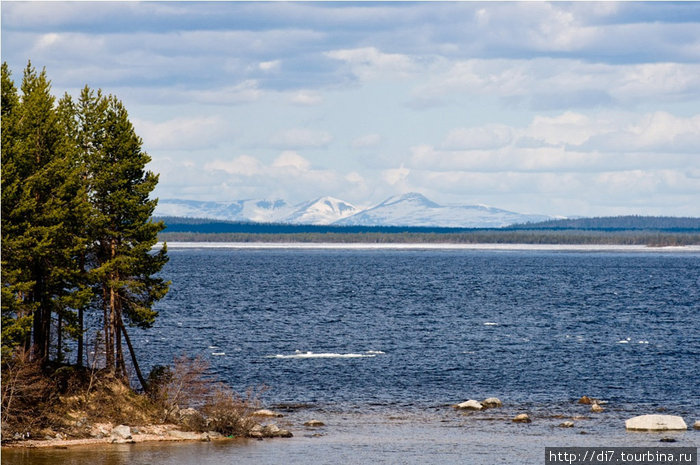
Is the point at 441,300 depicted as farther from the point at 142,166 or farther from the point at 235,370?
the point at 142,166

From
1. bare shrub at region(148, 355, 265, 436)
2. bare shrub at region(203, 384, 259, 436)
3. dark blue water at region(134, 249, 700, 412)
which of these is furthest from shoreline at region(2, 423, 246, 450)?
dark blue water at region(134, 249, 700, 412)

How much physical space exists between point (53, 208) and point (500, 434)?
24.2m

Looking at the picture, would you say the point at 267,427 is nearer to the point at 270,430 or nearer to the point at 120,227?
the point at 270,430

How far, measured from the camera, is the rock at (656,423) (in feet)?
166

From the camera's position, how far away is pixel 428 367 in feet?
242

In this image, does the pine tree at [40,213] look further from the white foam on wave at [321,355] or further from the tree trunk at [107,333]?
the white foam on wave at [321,355]

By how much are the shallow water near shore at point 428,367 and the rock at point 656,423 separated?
2.22ft

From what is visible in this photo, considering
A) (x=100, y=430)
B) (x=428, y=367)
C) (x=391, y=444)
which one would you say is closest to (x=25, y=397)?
(x=100, y=430)

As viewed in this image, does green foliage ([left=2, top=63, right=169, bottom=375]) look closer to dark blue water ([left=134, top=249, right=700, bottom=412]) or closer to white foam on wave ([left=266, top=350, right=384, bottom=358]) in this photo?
dark blue water ([left=134, top=249, right=700, bottom=412])

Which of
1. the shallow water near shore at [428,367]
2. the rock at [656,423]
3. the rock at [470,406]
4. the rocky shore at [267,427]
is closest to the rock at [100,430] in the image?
the rocky shore at [267,427]

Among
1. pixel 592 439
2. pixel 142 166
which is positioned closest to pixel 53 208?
pixel 142 166

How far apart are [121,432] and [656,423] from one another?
86.0 feet

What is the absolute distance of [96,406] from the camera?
4903 centimetres

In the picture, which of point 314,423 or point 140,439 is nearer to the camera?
point 140,439
